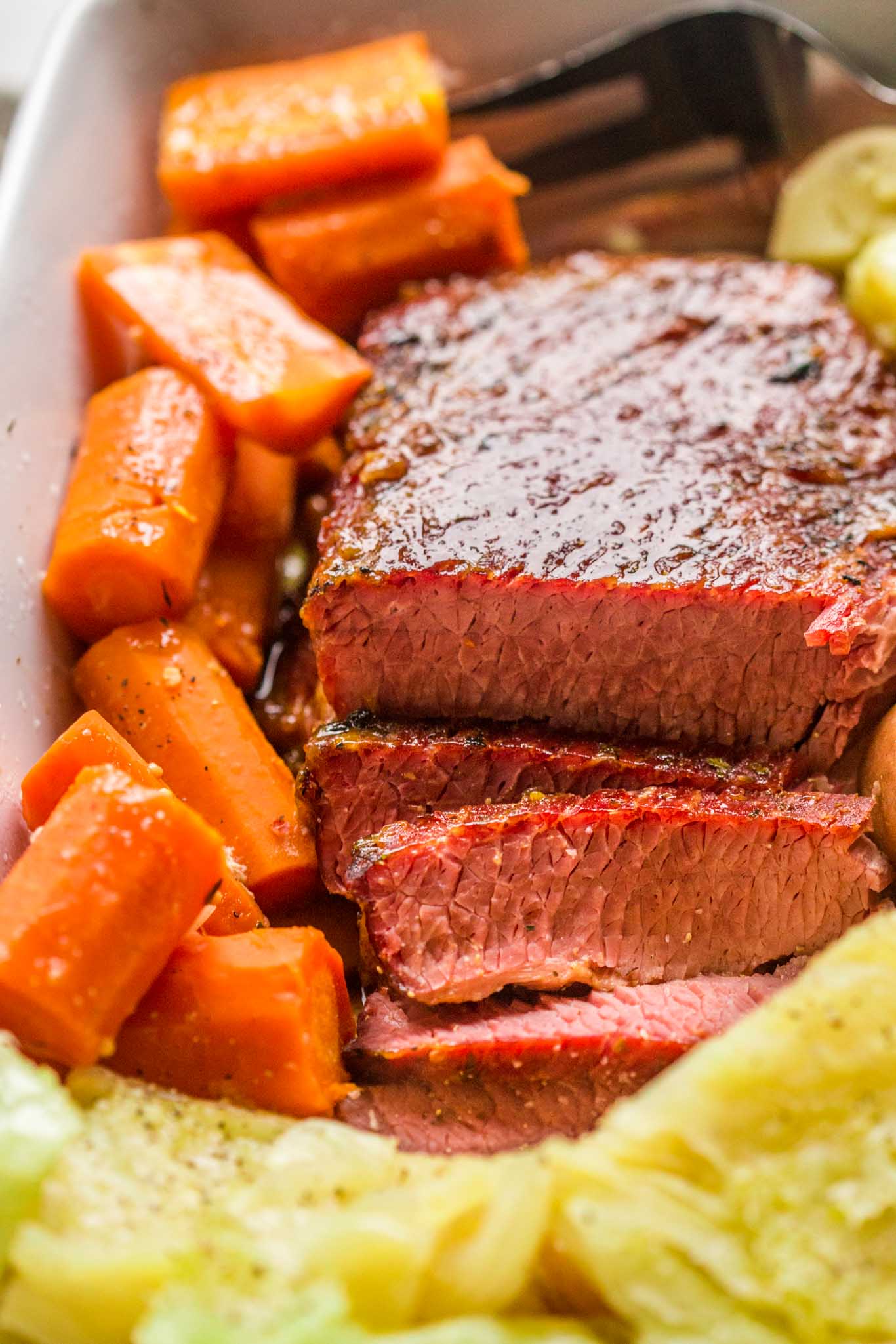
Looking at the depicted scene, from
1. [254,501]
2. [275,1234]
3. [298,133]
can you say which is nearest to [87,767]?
[275,1234]

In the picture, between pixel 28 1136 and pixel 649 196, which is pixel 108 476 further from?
pixel 649 196

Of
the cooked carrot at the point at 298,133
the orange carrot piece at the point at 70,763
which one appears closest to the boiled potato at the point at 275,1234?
the orange carrot piece at the point at 70,763

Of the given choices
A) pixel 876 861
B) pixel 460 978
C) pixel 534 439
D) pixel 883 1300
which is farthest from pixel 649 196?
pixel 883 1300

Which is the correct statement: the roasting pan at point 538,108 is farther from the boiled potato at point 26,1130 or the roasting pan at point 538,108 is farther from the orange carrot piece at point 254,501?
the boiled potato at point 26,1130

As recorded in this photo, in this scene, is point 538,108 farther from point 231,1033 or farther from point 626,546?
point 231,1033

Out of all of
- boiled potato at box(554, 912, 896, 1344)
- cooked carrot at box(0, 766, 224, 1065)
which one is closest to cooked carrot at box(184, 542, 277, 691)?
cooked carrot at box(0, 766, 224, 1065)

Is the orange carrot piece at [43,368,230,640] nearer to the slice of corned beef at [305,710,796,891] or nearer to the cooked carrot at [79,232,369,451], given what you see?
the cooked carrot at [79,232,369,451]
